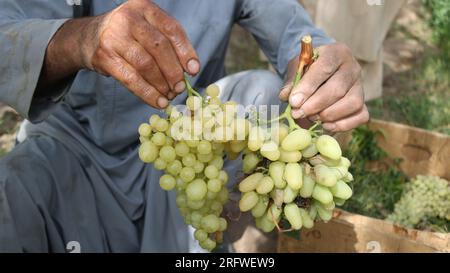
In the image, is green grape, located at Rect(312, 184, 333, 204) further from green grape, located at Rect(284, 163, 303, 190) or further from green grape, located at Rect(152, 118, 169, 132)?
green grape, located at Rect(152, 118, 169, 132)

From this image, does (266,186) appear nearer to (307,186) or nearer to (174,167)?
(307,186)

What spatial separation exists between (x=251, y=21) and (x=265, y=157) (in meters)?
0.91

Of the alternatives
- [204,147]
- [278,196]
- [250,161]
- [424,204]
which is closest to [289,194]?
[278,196]

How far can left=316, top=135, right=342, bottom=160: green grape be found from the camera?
135 centimetres

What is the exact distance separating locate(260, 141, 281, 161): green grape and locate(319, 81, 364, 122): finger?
0.78 ft

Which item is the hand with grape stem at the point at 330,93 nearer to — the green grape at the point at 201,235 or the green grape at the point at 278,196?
the green grape at the point at 278,196

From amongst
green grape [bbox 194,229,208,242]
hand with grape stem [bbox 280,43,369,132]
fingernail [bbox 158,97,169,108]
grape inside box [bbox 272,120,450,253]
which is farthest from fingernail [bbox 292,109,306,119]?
grape inside box [bbox 272,120,450,253]

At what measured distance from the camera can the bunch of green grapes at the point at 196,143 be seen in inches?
54.2

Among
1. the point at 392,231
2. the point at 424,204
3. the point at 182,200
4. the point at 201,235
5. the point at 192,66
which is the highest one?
the point at 192,66

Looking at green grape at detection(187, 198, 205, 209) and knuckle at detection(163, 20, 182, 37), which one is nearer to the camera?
knuckle at detection(163, 20, 182, 37)

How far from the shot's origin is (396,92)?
144 inches

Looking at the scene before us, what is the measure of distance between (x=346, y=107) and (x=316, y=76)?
0.16m

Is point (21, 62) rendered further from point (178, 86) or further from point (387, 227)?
point (387, 227)

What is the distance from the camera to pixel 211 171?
146 cm
